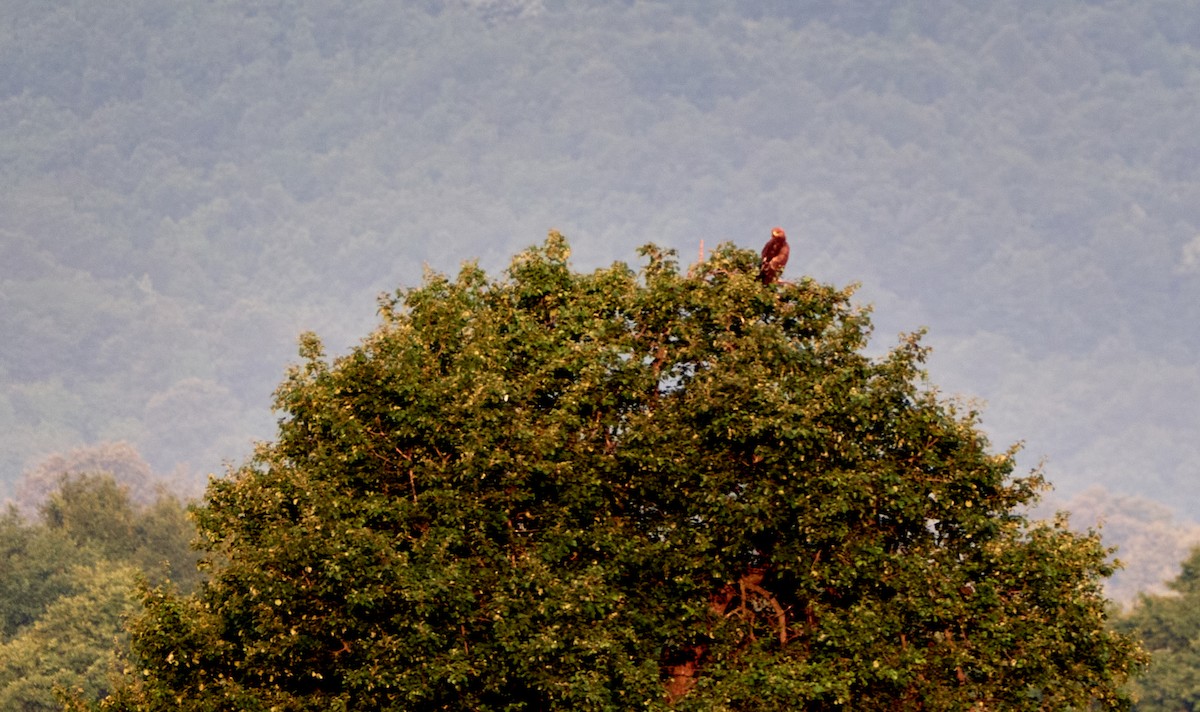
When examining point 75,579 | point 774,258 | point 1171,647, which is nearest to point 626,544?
point 774,258

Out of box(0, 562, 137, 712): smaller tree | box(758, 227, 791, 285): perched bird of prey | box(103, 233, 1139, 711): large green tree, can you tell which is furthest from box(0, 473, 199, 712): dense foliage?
box(758, 227, 791, 285): perched bird of prey

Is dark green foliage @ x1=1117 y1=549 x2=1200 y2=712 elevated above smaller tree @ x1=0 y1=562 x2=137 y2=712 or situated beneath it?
elevated above

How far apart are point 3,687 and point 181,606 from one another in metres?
58.3

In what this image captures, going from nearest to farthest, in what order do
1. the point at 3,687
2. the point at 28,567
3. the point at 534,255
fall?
the point at 534,255 < the point at 3,687 < the point at 28,567

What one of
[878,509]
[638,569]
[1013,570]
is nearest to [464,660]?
[638,569]

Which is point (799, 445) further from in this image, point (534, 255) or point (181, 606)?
point (181, 606)

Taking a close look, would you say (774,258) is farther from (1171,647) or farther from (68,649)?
(1171,647)

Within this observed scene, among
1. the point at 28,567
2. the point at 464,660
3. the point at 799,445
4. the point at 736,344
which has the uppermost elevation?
the point at 28,567

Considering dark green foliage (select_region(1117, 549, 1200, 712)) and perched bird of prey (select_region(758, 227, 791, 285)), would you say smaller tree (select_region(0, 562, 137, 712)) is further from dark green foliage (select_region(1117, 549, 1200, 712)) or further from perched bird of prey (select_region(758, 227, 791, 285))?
dark green foliage (select_region(1117, 549, 1200, 712))

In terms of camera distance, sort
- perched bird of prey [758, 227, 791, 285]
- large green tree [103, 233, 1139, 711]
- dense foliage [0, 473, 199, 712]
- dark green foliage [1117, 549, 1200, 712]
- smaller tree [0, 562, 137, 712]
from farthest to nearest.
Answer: dark green foliage [1117, 549, 1200, 712]
dense foliage [0, 473, 199, 712]
smaller tree [0, 562, 137, 712]
perched bird of prey [758, 227, 791, 285]
large green tree [103, 233, 1139, 711]

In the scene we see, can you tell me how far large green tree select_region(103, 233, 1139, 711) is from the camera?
29078 millimetres

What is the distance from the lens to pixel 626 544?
30734mm

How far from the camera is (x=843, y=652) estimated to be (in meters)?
30.1

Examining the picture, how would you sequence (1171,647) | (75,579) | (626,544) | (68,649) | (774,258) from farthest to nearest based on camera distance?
(1171,647)
(75,579)
(68,649)
(774,258)
(626,544)
